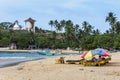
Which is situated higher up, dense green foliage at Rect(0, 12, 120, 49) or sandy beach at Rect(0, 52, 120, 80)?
dense green foliage at Rect(0, 12, 120, 49)

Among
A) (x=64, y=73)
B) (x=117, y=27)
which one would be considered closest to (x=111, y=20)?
(x=117, y=27)

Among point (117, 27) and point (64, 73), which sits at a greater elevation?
point (117, 27)

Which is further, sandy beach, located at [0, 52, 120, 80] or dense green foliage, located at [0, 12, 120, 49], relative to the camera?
dense green foliage, located at [0, 12, 120, 49]

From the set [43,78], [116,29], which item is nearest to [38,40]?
[116,29]

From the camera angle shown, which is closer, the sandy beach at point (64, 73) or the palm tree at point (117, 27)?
the sandy beach at point (64, 73)

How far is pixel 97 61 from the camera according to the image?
33156mm

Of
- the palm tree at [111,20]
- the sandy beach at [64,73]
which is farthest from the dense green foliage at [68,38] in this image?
the sandy beach at [64,73]

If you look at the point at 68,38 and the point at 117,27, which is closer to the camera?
the point at 117,27

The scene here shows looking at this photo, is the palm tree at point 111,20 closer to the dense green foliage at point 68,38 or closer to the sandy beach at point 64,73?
the dense green foliage at point 68,38

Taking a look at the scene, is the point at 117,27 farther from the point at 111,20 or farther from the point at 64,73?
the point at 64,73

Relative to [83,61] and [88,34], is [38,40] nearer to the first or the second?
[88,34]

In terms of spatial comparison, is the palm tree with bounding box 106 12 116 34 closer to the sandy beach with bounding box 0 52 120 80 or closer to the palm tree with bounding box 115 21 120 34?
the palm tree with bounding box 115 21 120 34

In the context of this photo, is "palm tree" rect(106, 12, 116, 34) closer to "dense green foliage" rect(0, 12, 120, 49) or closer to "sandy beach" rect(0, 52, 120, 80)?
"dense green foliage" rect(0, 12, 120, 49)

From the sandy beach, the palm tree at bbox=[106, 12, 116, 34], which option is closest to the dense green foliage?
the palm tree at bbox=[106, 12, 116, 34]
